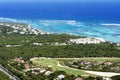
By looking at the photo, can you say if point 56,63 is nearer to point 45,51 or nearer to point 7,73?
point 45,51

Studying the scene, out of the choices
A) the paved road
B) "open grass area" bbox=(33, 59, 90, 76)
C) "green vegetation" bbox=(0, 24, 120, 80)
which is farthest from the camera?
"green vegetation" bbox=(0, 24, 120, 80)

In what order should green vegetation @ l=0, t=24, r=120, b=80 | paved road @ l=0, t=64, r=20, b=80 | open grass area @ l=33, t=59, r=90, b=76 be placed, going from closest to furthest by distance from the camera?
paved road @ l=0, t=64, r=20, b=80
open grass area @ l=33, t=59, r=90, b=76
green vegetation @ l=0, t=24, r=120, b=80

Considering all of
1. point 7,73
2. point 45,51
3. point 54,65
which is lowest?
point 7,73

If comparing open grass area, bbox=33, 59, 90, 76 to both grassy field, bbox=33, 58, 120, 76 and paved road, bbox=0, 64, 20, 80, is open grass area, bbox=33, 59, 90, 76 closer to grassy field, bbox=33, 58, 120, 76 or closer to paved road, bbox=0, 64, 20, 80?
grassy field, bbox=33, 58, 120, 76

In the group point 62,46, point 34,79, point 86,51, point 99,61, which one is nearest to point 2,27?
point 62,46

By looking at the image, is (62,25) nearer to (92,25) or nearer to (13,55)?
(92,25)

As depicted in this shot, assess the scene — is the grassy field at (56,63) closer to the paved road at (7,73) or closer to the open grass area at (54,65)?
the open grass area at (54,65)

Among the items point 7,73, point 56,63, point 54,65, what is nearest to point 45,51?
point 56,63

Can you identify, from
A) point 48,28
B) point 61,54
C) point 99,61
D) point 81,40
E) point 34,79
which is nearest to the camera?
point 34,79

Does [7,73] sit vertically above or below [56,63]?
below

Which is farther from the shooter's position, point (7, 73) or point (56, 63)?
point (56, 63)

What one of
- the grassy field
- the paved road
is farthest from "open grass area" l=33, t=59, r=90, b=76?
the paved road
